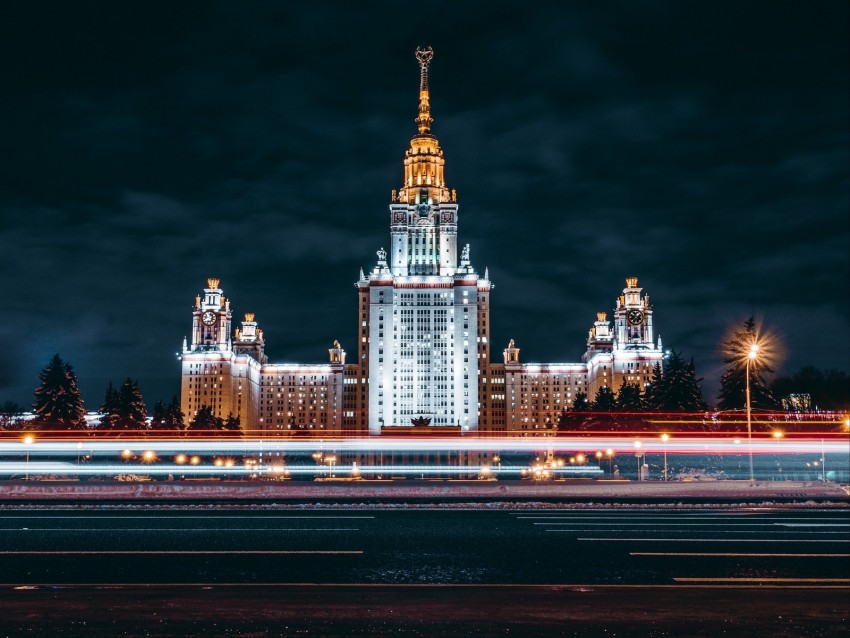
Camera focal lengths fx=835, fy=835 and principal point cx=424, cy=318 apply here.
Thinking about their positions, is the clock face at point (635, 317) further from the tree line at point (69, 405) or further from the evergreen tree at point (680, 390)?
the tree line at point (69, 405)

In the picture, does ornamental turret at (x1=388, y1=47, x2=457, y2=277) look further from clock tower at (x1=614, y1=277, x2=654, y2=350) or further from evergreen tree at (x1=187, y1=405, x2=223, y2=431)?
evergreen tree at (x1=187, y1=405, x2=223, y2=431)

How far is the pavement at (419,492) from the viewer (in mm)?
32312

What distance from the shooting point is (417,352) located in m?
176

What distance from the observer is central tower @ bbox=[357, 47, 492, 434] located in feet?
568

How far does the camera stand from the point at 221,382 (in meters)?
185

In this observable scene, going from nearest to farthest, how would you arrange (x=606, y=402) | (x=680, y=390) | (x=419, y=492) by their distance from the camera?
(x=419, y=492), (x=680, y=390), (x=606, y=402)

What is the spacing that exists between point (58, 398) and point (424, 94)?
131599mm
